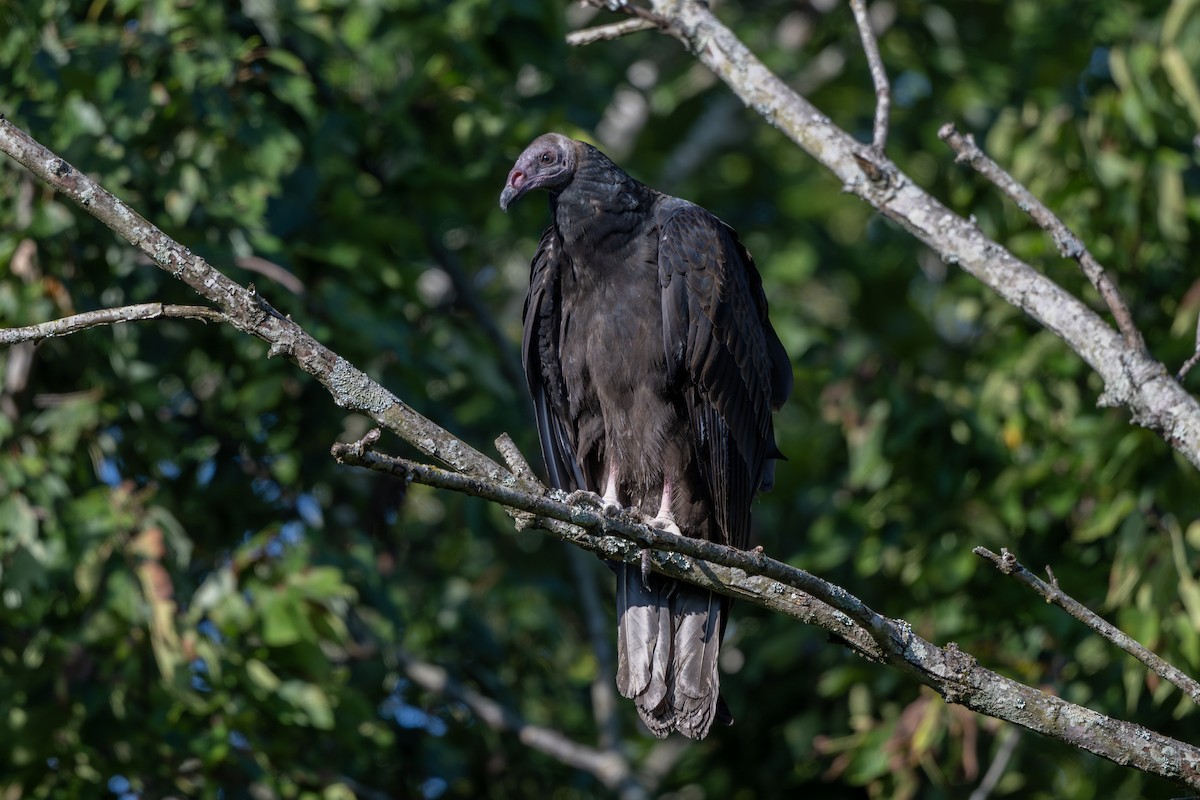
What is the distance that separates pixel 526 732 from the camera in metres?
5.16

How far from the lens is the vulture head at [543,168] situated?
3.98 m

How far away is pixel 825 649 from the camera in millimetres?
5469

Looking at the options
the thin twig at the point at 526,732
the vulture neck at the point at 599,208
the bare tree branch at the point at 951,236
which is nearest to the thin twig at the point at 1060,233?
the bare tree branch at the point at 951,236

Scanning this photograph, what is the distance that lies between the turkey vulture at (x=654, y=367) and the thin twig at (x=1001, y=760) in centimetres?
146

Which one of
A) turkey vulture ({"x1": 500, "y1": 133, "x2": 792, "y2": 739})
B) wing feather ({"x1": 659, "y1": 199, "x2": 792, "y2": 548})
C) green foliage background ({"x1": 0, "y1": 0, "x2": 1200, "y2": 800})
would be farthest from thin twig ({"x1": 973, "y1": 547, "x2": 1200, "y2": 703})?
green foliage background ({"x1": 0, "y1": 0, "x2": 1200, "y2": 800})

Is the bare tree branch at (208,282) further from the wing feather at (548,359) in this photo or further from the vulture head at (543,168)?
the vulture head at (543,168)

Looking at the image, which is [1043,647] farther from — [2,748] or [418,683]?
[2,748]

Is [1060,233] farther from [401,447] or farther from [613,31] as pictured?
[401,447]

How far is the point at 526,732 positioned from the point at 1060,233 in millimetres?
2753

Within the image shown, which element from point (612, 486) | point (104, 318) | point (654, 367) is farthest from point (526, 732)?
point (104, 318)

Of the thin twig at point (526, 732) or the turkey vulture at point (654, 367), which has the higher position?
the turkey vulture at point (654, 367)

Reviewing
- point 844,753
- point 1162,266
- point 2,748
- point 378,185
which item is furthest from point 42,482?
point 1162,266

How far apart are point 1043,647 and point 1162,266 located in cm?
138

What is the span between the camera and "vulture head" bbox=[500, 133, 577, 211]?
3980 mm
